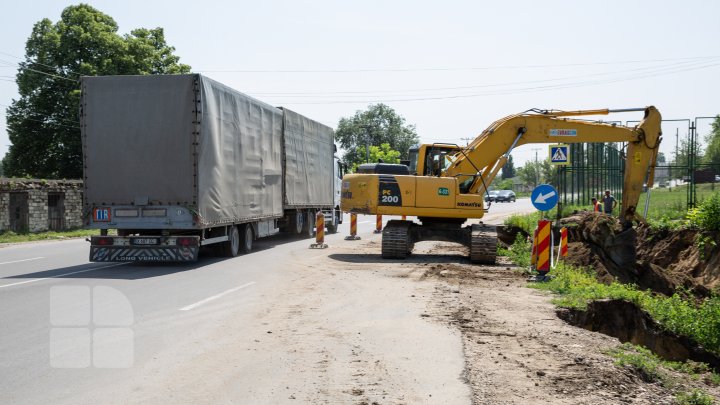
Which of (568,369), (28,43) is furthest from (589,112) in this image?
(28,43)

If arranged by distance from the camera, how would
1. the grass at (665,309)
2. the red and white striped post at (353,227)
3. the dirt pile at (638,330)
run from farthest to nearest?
the red and white striped post at (353,227) → the grass at (665,309) → the dirt pile at (638,330)

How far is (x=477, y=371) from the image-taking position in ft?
21.0

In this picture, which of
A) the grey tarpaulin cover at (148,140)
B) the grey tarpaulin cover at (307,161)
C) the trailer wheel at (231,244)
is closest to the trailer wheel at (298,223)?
the grey tarpaulin cover at (307,161)

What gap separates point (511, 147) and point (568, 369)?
1160 centimetres

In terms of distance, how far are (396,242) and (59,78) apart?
33.0m

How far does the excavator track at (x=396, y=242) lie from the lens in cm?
1728

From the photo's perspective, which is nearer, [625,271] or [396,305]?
[396,305]

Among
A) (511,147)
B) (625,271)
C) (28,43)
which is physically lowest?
(625,271)

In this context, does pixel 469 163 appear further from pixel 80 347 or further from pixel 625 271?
pixel 80 347

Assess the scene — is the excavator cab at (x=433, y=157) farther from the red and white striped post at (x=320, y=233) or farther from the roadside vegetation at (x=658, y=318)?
the red and white striped post at (x=320, y=233)

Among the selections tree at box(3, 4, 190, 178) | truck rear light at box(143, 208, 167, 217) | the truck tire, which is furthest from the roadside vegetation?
tree at box(3, 4, 190, 178)

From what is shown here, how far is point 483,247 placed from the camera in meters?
16.6

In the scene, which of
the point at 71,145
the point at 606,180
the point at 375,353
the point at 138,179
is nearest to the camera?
the point at 375,353

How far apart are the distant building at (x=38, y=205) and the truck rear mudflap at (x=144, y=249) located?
1440cm
